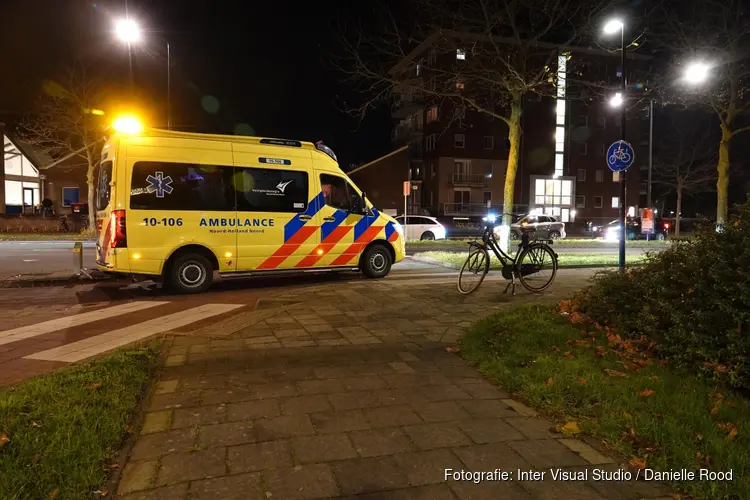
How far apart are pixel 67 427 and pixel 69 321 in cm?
455

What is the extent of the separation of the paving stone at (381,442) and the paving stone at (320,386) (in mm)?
859

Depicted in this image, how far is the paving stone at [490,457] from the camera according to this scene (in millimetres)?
3082

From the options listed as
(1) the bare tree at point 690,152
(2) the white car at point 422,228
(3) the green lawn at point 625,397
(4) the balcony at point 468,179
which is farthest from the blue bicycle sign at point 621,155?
(1) the bare tree at point 690,152

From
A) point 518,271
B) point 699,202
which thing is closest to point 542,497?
point 518,271

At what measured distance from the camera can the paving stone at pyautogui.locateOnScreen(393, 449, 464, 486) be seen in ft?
→ 9.62

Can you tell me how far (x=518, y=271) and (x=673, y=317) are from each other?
15.4 feet

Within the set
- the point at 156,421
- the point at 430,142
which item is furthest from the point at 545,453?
the point at 430,142

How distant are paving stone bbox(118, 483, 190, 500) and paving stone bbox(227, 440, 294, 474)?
30 cm

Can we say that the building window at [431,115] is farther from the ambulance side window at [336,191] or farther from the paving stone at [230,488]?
the paving stone at [230,488]

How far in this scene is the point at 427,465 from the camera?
10.1 feet

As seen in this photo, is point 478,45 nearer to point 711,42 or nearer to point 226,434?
point 711,42

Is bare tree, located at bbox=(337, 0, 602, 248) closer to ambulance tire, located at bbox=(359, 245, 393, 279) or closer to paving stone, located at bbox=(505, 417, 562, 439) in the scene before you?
ambulance tire, located at bbox=(359, 245, 393, 279)

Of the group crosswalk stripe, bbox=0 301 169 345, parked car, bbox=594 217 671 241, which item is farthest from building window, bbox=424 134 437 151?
crosswalk stripe, bbox=0 301 169 345

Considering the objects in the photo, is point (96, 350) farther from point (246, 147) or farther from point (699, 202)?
point (699, 202)
